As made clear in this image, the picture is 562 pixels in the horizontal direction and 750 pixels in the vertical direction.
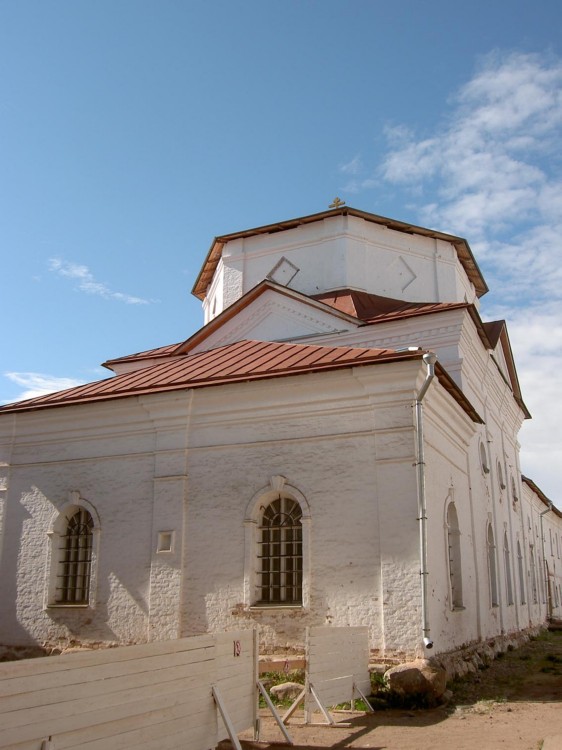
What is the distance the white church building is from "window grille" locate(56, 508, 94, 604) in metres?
0.03

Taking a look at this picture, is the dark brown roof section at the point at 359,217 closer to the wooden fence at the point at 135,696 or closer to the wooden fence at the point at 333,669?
the wooden fence at the point at 333,669

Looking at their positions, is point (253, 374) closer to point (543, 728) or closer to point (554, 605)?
point (543, 728)

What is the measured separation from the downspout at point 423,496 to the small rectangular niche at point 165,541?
13.2ft

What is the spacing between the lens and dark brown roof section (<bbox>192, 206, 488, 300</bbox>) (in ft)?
58.8

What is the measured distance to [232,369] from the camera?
12.6 meters

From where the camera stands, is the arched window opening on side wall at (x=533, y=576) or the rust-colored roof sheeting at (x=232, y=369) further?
the arched window opening on side wall at (x=533, y=576)

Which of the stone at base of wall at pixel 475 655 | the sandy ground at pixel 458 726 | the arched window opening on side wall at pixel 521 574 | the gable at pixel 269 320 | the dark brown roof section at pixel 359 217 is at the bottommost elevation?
the sandy ground at pixel 458 726

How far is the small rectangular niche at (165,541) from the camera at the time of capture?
11945 millimetres

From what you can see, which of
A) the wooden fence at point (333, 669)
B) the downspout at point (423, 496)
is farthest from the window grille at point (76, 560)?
the downspout at point (423, 496)

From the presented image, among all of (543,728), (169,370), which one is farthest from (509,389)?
(543,728)

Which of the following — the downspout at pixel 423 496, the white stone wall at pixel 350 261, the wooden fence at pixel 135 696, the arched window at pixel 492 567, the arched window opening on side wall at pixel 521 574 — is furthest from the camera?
the arched window opening on side wall at pixel 521 574

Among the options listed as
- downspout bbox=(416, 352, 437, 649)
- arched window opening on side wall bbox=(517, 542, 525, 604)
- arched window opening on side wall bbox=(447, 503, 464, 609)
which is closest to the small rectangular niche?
downspout bbox=(416, 352, 437, 649)

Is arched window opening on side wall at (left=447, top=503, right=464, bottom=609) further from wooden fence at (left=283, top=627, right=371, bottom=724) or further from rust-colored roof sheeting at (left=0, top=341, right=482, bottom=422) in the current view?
wooden fence at (left=283, top=627, right=371, bottom=724)

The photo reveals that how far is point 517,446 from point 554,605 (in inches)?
590
